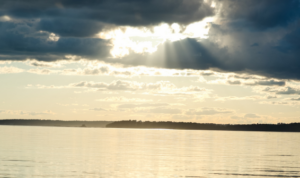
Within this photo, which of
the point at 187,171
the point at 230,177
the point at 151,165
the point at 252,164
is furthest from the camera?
the point at 252,164

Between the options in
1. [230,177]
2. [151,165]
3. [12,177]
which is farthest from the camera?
[151,165]

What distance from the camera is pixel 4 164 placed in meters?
63.3

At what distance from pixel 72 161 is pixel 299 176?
39175mm

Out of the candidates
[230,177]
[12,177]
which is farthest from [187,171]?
[12,177]

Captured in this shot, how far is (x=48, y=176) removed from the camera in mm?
52719

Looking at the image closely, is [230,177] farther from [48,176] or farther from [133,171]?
[48,176]

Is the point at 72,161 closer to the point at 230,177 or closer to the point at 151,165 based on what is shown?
the point at 151,165

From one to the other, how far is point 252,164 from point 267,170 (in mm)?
8656

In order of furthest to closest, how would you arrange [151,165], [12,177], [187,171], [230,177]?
[151,165] < [187,171] < [230,177] < [12,177]

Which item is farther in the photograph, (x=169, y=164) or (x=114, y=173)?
(x=169, y=164)

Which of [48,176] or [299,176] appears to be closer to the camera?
[48,176]

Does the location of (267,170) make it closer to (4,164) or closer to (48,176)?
(48,176)

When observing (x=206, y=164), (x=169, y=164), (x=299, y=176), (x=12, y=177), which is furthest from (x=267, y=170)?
(x=12, y=177)

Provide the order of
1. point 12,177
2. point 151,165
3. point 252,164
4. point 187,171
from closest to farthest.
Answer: point 12,177
point 187,171
point 151,165
point 252,164
